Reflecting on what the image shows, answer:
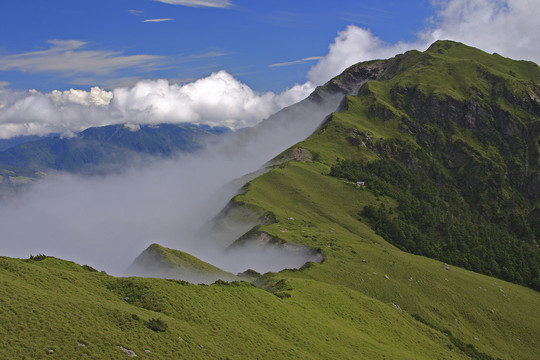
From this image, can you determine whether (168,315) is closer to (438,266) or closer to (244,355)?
(244,355)

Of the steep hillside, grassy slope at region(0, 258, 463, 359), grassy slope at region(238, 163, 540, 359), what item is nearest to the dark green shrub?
grassy slope at region(0, 258, 463, 359)

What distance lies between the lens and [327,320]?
218ft

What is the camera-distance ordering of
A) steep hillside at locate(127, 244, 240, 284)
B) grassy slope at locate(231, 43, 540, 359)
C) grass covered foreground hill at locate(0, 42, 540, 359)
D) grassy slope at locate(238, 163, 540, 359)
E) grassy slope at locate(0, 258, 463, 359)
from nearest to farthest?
grassy slope at locate(0, 258, 463, 359) → grass covered foreground hill at locate(0, 42, 540, 359) → steep hillside at locate(127, 244, 240, 284) → grassy slope at locate(238, 163, 540, 359) → grassy slope at locate(231, 43, 540, 359)

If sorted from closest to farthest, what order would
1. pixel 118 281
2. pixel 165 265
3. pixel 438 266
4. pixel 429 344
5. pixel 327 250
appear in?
pixel 118 281
pixel 429 344
pixel 165 265
pixel 327 250
pixel 438 266

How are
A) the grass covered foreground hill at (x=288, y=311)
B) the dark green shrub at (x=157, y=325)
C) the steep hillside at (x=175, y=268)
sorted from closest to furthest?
1. the grass covered foreground hill at (x=288, y=311)
2. the dark green shrub at (x=157, y=325)
3. the steep hillside at (x=175, y=268)

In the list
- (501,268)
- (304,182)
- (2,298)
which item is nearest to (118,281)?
(2,298)

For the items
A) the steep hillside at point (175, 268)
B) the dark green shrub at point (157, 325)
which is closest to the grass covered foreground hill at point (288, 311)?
the dark green shrub at point (157, 325)

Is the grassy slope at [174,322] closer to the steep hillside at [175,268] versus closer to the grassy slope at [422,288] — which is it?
the grassy slope at [422,288]

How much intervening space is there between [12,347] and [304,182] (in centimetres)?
15805

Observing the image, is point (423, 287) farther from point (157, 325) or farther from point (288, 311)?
point (157, 325)

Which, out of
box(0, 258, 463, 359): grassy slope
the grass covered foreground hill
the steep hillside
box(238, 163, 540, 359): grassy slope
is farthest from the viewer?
box(238, 163, 540, 359): grassy slope

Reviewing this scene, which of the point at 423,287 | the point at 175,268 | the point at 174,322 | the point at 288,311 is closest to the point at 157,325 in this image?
the point at 174,322

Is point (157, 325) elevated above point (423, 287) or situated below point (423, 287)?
below

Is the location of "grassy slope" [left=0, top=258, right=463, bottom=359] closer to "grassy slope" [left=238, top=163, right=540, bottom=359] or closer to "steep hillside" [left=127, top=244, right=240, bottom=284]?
"grassy slope" [left=238, top=163, right=540, bottom=359]
